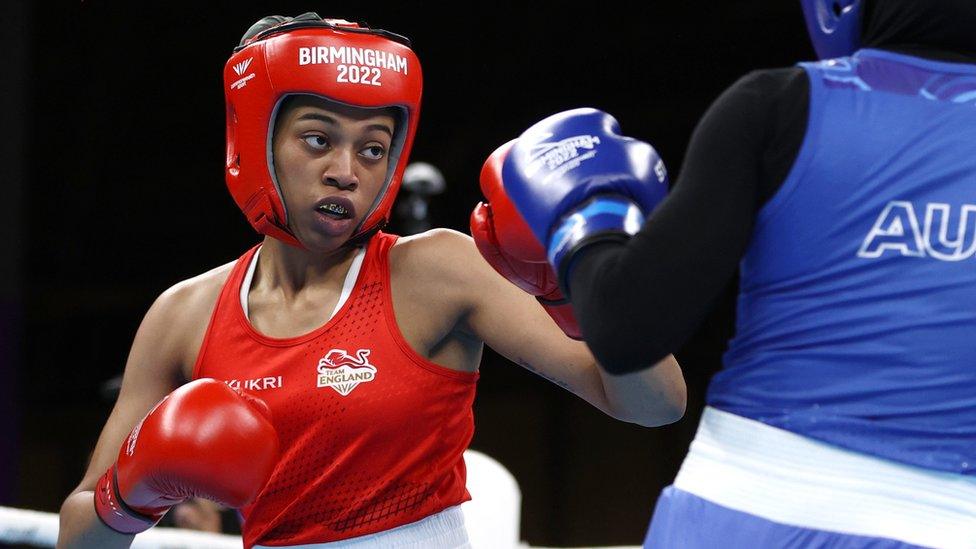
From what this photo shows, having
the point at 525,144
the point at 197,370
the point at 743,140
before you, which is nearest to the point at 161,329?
the point at 197,370

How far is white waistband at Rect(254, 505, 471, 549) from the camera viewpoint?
1.89 m

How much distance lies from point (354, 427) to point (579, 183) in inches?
30.6

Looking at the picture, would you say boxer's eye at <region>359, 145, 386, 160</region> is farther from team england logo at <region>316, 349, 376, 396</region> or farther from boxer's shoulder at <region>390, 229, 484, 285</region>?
team england logo at <region>316, 349, 376, 396</region>

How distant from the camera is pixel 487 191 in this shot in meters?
1.61

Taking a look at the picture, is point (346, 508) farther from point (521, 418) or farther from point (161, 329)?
point (521, 418)

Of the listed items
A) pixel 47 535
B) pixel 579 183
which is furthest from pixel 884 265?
pixel 47 535

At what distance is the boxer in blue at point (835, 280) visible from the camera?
1170mm

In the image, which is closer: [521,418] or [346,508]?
[346,508]

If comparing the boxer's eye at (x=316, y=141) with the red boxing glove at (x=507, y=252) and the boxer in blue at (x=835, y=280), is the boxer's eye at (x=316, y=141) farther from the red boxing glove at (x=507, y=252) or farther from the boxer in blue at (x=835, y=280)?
the boxer in blue at (x=835, y=280)

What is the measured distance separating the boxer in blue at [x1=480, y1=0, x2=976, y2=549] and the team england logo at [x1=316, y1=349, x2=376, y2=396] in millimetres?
746

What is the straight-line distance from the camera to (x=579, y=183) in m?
1.29

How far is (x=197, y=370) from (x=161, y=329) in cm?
11

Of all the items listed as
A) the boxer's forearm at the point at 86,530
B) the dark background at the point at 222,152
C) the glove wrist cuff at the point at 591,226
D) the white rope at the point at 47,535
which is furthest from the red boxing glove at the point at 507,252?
the dark background at the point at 222,152

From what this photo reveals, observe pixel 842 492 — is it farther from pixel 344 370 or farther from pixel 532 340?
pixel 344 370
